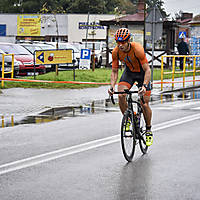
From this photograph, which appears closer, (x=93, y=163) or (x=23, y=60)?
(x=93, y=163)

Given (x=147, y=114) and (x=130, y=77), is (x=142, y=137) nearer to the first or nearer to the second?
(x=147, y=114)

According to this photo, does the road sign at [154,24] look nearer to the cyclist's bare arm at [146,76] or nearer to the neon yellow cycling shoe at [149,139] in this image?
Answer: the neon yellow cycling shoe at [149,139]

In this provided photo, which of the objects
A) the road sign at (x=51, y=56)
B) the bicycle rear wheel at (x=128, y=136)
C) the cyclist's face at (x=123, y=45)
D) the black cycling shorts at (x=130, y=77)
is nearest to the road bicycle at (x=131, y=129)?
the bicycle rear wheel at (x=128, y=136)

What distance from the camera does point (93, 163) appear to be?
7238mm

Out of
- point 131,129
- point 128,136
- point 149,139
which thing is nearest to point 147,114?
point 149,139

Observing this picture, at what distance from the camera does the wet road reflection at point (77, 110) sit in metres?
11.4

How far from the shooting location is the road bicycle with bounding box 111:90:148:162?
7196 millimetres

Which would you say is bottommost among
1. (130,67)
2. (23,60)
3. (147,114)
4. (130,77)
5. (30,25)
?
(147,114)

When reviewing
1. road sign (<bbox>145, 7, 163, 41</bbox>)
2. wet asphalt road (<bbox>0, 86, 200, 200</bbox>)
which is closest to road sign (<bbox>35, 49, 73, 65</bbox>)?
road sign (<bbox>145, 7, 163, 41</bbox>)

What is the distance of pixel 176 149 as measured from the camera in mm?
8234

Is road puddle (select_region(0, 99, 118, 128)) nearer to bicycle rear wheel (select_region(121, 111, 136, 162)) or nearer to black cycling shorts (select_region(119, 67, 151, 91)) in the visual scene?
black cycling shorts (select_region(119, 67, 151, 91))

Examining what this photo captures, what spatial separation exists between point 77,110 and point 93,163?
244 inches

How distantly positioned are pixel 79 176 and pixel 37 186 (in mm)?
658

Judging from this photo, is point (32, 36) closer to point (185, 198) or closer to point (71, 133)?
point (71, 133)
